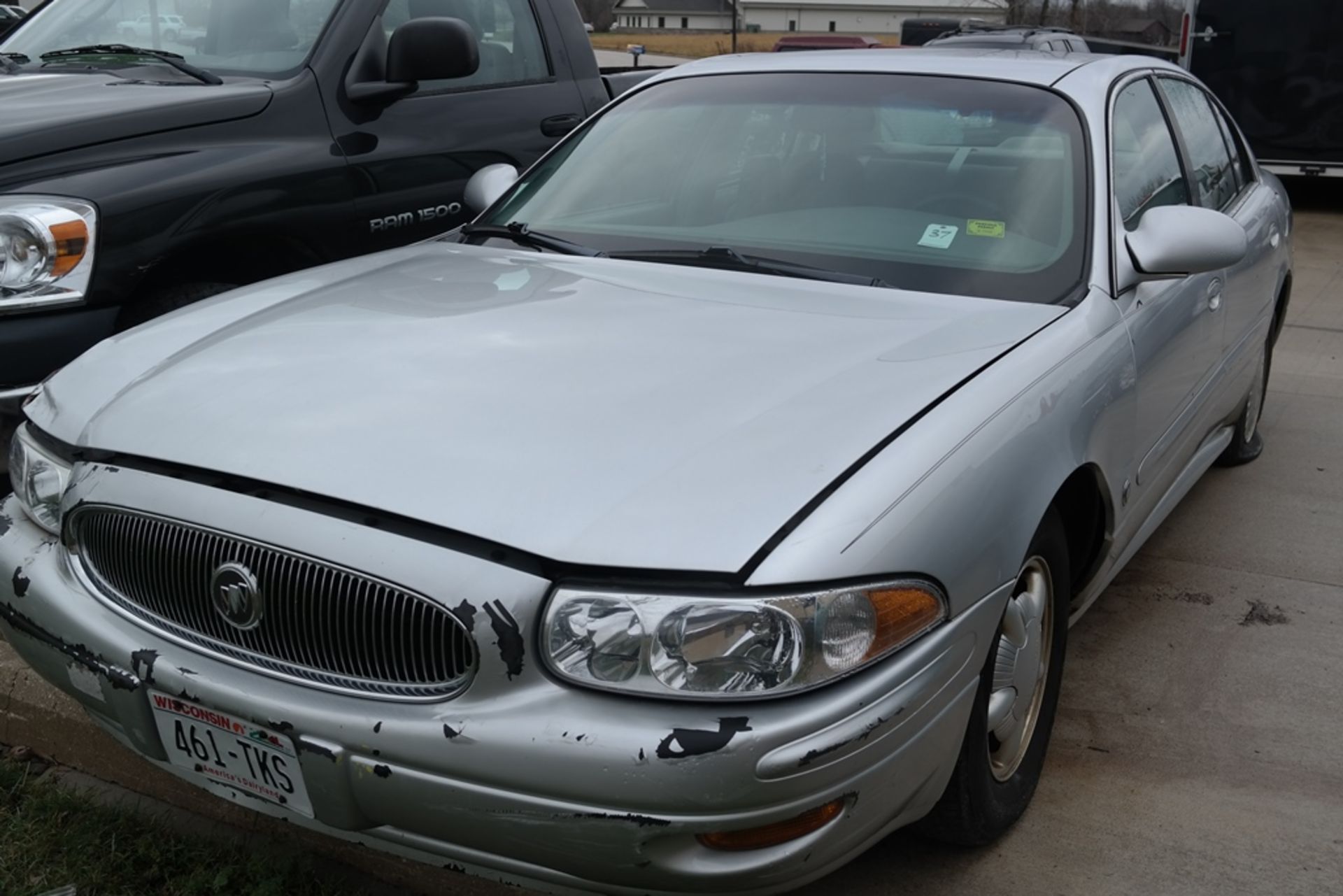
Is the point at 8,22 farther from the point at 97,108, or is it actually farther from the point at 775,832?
the point at 775,832

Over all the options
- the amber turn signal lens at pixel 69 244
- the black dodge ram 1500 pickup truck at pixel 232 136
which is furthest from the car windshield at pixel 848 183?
the amber turn signal lens at pixel 69 244

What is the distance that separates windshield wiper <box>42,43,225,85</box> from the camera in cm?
428

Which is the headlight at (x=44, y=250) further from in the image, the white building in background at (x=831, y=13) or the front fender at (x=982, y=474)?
the white building in background at (x=831, y=13)

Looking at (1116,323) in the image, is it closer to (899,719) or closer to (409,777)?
(899,719)

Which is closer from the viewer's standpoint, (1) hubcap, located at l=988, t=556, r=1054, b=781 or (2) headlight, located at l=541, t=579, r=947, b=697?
(2) headlight, located at l=541, t=579, r=947, b=697

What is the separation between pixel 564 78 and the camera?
17.3ft

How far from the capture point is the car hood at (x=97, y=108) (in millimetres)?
3629

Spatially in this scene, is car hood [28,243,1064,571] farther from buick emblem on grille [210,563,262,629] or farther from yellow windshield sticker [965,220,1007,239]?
yellow windshield sticker [965,220,1007,239]

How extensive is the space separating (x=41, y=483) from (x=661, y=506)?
4.33ft

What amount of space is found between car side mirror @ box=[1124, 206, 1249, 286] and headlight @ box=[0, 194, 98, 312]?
2642mm

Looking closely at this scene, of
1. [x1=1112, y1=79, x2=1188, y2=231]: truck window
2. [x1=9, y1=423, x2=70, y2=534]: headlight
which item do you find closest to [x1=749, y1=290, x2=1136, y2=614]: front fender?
[x1=1112, y1=79, x2=1188, y2=231]: truck window

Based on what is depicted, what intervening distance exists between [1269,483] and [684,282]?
9.71 feet

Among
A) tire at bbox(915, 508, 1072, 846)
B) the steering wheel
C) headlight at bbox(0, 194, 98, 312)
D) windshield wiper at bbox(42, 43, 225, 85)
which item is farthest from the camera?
windshield wiper at bbox(42, 43, 225, 85)

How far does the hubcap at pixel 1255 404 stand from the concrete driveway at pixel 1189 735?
0.29 metres
